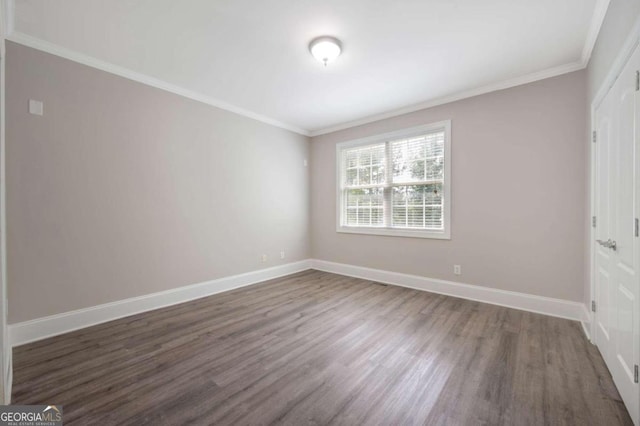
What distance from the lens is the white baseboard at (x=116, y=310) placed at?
7.82 feet

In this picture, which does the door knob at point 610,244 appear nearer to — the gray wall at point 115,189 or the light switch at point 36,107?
the gray wall at point 115,189

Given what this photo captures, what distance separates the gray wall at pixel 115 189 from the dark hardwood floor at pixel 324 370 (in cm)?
58

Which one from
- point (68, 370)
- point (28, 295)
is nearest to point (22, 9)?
point (28, 295)

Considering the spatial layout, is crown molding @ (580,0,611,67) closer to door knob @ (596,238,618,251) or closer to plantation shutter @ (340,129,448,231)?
plantation shutter @ (340,129,448,231)

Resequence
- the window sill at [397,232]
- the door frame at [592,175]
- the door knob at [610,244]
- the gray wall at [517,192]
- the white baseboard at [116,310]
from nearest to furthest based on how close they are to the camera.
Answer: the door knob at [610,244] → the door frame at [592,175] → the white baseboard at [116,310] → the gray wall at [517,192] → the window sill at [397,232]

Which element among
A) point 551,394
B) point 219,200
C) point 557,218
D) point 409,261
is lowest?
point 551,394

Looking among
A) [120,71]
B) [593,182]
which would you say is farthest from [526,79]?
[120,71]

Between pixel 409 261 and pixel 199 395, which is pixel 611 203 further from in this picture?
pixel 199 395

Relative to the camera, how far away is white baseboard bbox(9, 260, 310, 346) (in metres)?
2.38

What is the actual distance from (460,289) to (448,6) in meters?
3.20

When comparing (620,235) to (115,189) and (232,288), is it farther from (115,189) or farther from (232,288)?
(115,189)

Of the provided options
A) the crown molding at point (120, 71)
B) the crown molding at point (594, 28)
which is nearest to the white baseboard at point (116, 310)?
the crown molding at point (120, 71)

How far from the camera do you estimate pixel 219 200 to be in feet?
12.7

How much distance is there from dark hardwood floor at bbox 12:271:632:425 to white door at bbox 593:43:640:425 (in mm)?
239
